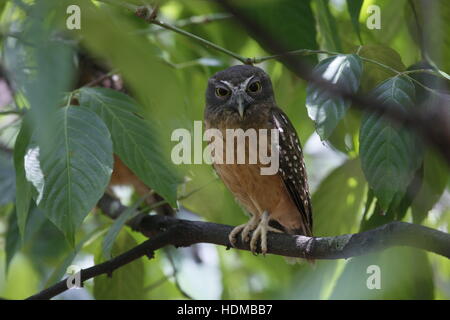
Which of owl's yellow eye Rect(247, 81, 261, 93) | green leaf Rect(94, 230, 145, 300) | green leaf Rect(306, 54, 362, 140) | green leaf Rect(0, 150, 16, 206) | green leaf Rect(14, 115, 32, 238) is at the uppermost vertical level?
green leaf Rect(306, 54, 362, 140)

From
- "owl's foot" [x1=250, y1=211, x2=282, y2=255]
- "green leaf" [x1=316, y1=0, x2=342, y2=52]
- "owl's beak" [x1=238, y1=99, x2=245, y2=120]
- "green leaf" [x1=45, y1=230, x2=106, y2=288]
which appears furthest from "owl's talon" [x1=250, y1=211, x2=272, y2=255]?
"green leaf" [x1=316, y1=0, x2=342, y2=52]

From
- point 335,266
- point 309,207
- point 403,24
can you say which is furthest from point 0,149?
point 403,24

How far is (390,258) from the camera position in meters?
3.44

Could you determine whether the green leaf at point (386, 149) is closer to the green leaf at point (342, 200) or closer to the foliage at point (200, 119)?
the foliage at point (200, 119)

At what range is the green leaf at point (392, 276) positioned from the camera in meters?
3.34

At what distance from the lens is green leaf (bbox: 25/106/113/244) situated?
8.82 ft

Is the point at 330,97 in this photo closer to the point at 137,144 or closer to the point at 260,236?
the point at 137,144

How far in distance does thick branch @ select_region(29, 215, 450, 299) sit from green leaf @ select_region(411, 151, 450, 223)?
0.74m

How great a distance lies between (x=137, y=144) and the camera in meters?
3.11

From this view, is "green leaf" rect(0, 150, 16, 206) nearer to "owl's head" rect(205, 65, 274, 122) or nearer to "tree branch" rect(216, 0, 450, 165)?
"owl's head" rect(205, 65, 274, 122)

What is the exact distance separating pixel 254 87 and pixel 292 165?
61cm

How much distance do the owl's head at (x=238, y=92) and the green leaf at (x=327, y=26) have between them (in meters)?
0.87

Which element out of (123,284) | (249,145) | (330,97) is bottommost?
(123,284)

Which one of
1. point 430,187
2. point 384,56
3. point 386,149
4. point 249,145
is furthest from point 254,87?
point 386,149
